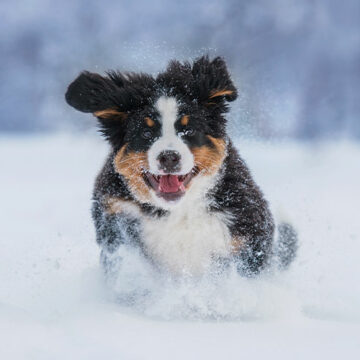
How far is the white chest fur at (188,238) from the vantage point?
311 cm

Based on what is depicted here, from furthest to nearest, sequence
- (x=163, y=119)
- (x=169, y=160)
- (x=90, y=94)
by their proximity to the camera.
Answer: (x=90, y=94), (x=163, y=119), (x=169, y=160)

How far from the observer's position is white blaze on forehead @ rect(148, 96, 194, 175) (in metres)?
2.88

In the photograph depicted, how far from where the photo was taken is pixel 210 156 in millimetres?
3072

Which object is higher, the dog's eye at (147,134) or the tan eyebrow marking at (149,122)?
the tan eyebrow marking at (149,122)

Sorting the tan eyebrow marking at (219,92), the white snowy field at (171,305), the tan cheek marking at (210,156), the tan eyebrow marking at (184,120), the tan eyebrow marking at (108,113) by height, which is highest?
the tan eyebrow marking at (219,92)

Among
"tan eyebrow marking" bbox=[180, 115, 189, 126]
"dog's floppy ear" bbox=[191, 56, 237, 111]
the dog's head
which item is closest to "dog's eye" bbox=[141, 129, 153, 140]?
the dog's head

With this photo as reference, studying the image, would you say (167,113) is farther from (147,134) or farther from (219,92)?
(219,92)

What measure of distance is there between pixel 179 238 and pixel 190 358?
101 cm

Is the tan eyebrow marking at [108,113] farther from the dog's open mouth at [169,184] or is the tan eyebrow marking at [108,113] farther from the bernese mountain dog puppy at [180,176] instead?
the dog's open mouth at [169,184]

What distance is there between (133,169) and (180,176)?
0.78 feet

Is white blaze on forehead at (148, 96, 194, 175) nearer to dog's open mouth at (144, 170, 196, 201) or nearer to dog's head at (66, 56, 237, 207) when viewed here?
dog's head at (66, 56, 237, 207)

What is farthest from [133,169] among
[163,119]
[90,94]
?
[90,94]

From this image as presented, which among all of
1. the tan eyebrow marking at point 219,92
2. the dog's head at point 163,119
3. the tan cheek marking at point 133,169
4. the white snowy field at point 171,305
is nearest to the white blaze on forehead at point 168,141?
the dog's head at point 163,119

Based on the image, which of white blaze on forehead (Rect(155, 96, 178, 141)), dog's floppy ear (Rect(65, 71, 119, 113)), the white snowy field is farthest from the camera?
dog's floppy ear (Rect(65, 71, 119, 113))
